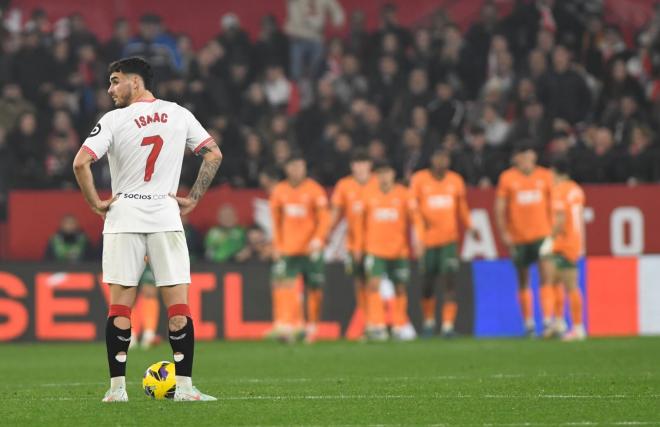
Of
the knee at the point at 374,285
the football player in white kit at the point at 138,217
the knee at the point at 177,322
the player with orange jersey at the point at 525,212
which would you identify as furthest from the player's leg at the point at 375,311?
the knee at the point at 177,322

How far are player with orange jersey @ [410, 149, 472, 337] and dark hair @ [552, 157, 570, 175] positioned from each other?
1337mm

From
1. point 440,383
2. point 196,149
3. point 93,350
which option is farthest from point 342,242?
point 196,149

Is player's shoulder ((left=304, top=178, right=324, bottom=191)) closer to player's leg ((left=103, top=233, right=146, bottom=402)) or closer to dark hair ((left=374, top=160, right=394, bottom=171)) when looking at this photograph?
dark hair ((left=374, top=160, right=394, bottom=171))

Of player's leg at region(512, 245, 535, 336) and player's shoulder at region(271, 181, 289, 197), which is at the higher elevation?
player's shoulder at region(271, 181, 289, 197)

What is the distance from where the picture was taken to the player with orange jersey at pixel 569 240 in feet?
58.4

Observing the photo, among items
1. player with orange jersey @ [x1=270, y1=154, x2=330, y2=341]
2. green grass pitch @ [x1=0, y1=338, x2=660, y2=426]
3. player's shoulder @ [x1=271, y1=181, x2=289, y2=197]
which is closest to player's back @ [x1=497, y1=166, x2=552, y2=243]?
green grass pitch @ [x1=0, y1=338, x2=660, y2=426]

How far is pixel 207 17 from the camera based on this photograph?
2577cm

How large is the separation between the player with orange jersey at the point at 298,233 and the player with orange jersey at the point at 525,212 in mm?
2386

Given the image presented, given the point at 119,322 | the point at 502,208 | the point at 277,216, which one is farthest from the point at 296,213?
the point at 119,322

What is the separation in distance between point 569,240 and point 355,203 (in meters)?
2.96

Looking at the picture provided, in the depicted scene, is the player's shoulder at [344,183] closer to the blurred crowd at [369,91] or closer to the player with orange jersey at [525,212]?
the blurred crowd at [369,91]

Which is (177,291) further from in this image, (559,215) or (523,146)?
(523,146)

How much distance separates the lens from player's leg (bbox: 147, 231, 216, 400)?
9.33 m

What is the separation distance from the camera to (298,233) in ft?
61.1
